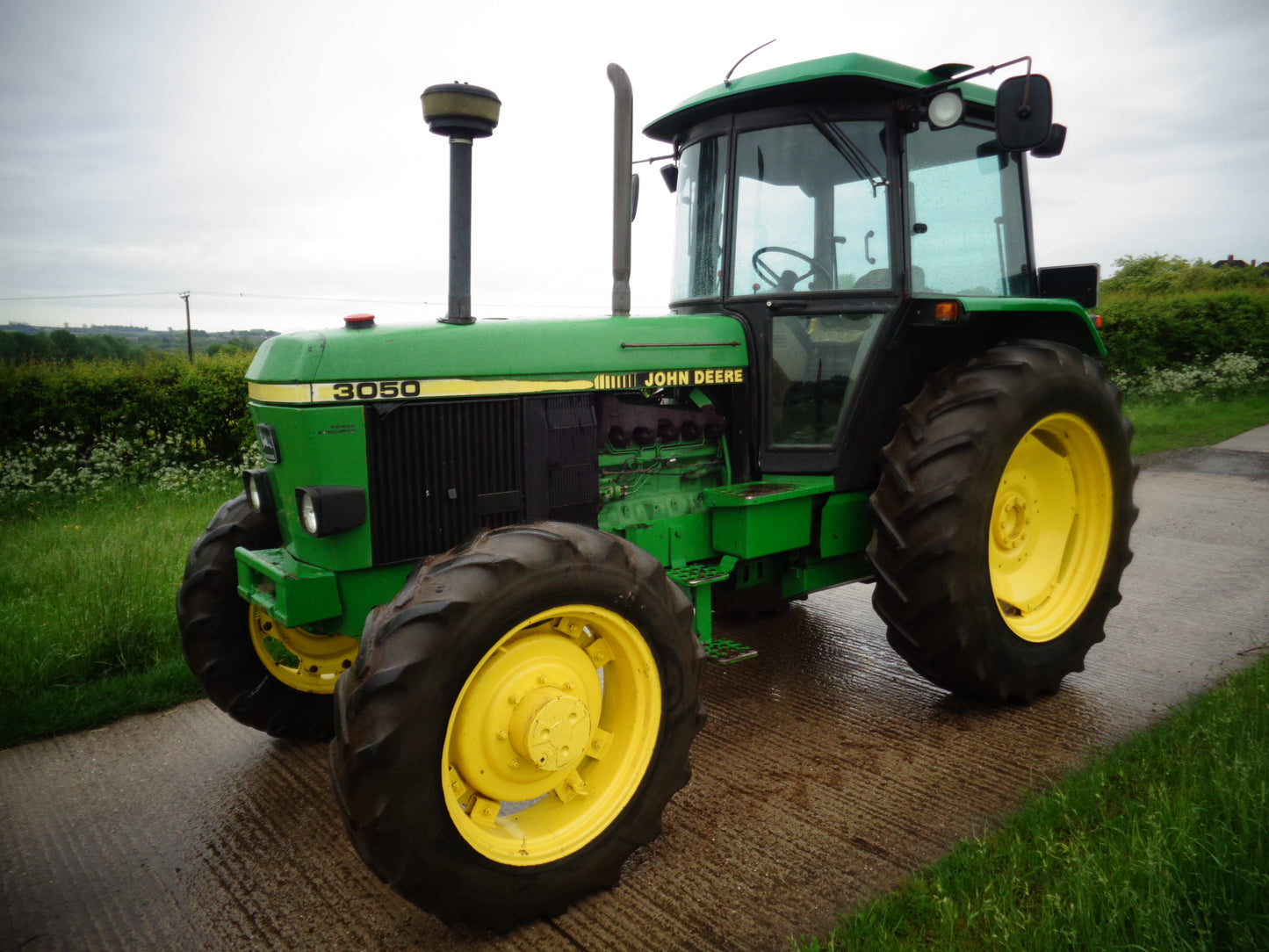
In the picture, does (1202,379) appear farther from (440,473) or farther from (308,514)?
(308,514)

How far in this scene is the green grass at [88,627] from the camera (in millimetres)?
3689

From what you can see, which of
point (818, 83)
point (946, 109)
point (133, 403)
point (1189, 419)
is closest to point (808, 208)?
point (818, 83)

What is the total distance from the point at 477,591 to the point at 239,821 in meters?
1.38

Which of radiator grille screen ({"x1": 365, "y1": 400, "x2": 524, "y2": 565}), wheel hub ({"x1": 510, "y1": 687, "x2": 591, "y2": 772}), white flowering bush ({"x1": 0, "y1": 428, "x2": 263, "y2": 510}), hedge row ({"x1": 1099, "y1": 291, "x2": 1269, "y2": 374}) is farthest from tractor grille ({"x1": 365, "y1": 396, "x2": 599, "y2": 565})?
hedge row ({"x1": 1099, "y1": 291, "x2": 1269, "y2": 374})

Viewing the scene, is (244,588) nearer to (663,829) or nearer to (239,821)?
(239,821)

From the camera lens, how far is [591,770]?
8.60 ft

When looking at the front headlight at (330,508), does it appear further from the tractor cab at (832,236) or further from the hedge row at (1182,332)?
the hedge row at (1182,332)

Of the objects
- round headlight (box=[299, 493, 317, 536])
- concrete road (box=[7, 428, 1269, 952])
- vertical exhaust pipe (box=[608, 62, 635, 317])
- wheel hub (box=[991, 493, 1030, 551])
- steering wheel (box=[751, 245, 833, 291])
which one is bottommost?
concrete road (box=[7, 428, 1269, 952])

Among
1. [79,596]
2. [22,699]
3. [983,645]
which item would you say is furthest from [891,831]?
[79,596]

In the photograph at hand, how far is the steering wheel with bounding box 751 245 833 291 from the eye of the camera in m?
3.54

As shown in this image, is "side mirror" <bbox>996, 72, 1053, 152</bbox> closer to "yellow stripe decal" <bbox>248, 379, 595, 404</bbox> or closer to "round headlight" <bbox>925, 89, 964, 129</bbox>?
"round headlight" <bbox>925, 89, 964, 129</bbox>

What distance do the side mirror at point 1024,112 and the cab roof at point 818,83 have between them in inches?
15.3

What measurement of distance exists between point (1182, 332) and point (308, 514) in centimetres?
1528

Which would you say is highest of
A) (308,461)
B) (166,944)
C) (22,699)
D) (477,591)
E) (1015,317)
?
(1015,317)
